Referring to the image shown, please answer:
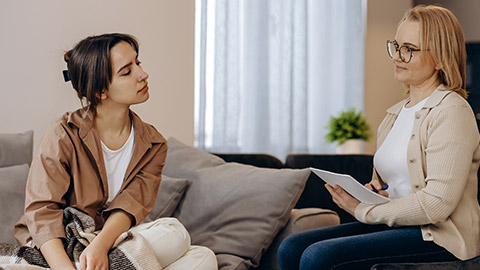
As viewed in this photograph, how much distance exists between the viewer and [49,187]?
1.69 metres

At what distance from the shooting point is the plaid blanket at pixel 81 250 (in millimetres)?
1565

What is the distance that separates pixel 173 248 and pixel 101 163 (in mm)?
345

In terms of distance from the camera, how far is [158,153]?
6.47 ft

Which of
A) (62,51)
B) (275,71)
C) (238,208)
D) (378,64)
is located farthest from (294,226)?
(378,64)

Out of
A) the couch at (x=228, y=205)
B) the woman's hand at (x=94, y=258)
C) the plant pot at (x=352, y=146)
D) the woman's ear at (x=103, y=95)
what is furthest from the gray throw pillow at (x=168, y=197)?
the plant pot at (x=352, y=146)

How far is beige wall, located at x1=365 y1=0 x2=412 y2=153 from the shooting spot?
529 centimetres

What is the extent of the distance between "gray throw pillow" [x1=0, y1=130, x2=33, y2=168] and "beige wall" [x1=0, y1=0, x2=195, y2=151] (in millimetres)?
223

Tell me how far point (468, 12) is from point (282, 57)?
102 inches

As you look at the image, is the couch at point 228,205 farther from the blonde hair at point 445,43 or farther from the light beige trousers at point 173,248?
the blonde hair at point 445,43

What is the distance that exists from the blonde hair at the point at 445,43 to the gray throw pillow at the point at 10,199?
1473mm

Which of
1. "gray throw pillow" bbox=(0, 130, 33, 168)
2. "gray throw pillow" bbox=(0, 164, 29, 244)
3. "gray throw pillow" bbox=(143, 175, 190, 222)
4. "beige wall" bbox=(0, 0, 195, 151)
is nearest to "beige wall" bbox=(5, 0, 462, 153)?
"beige wall" bbox=(0, 0, 195, 151)

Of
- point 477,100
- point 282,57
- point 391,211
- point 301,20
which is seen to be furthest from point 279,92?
point 391,211

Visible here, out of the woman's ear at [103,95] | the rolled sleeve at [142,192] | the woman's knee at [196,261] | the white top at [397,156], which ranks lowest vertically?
Result: the woman's knee at [196,261]

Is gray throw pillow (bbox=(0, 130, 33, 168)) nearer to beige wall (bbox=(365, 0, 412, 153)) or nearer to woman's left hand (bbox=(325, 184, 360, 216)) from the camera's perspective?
woman's left hand (bbox=(325, 184, 360, 216))
